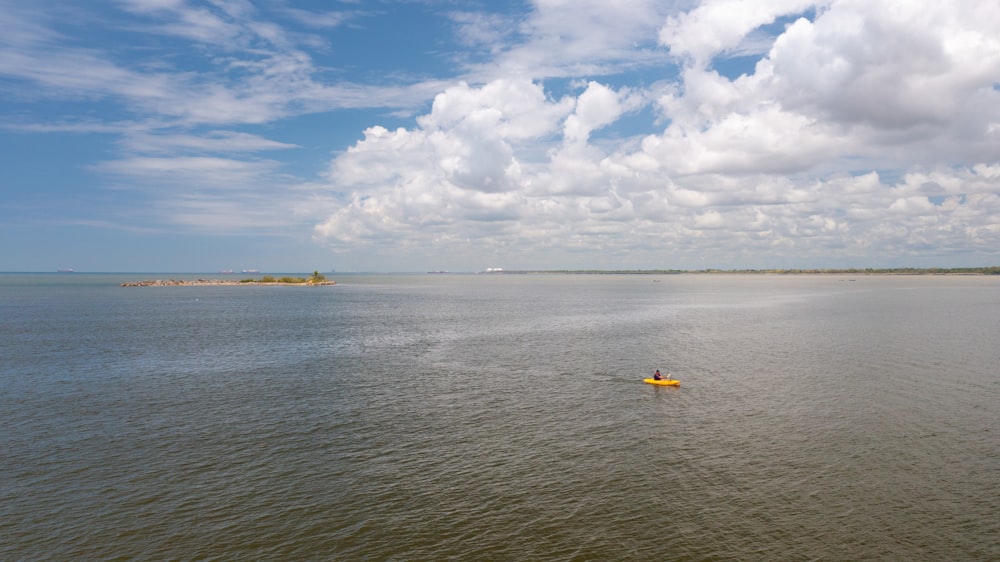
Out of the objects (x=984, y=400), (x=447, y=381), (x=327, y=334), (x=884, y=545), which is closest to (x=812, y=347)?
(x=984, y=400)

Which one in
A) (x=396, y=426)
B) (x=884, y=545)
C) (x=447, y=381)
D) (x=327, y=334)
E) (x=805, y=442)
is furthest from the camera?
(x=327, y=334)

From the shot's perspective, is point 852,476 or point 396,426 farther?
point 396,426

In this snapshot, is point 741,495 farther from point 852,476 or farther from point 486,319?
point 486,319

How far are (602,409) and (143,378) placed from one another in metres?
50.6

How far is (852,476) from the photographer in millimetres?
33812

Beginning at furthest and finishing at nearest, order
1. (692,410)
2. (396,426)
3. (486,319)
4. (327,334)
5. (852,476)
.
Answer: (486,319) < (327,334) < (692,410) < (396,426) < (852,476)

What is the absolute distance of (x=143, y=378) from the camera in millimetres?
61688

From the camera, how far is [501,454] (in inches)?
1467

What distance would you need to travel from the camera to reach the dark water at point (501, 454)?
88.0ft

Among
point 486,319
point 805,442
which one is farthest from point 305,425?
point 486,319

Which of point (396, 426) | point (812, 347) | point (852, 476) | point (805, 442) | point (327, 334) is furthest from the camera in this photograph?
point (327, 334)

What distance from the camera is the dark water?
2681 centimetres

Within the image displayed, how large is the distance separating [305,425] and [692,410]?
32824 mm

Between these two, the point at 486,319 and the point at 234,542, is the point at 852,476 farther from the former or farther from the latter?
the point at 486,319
